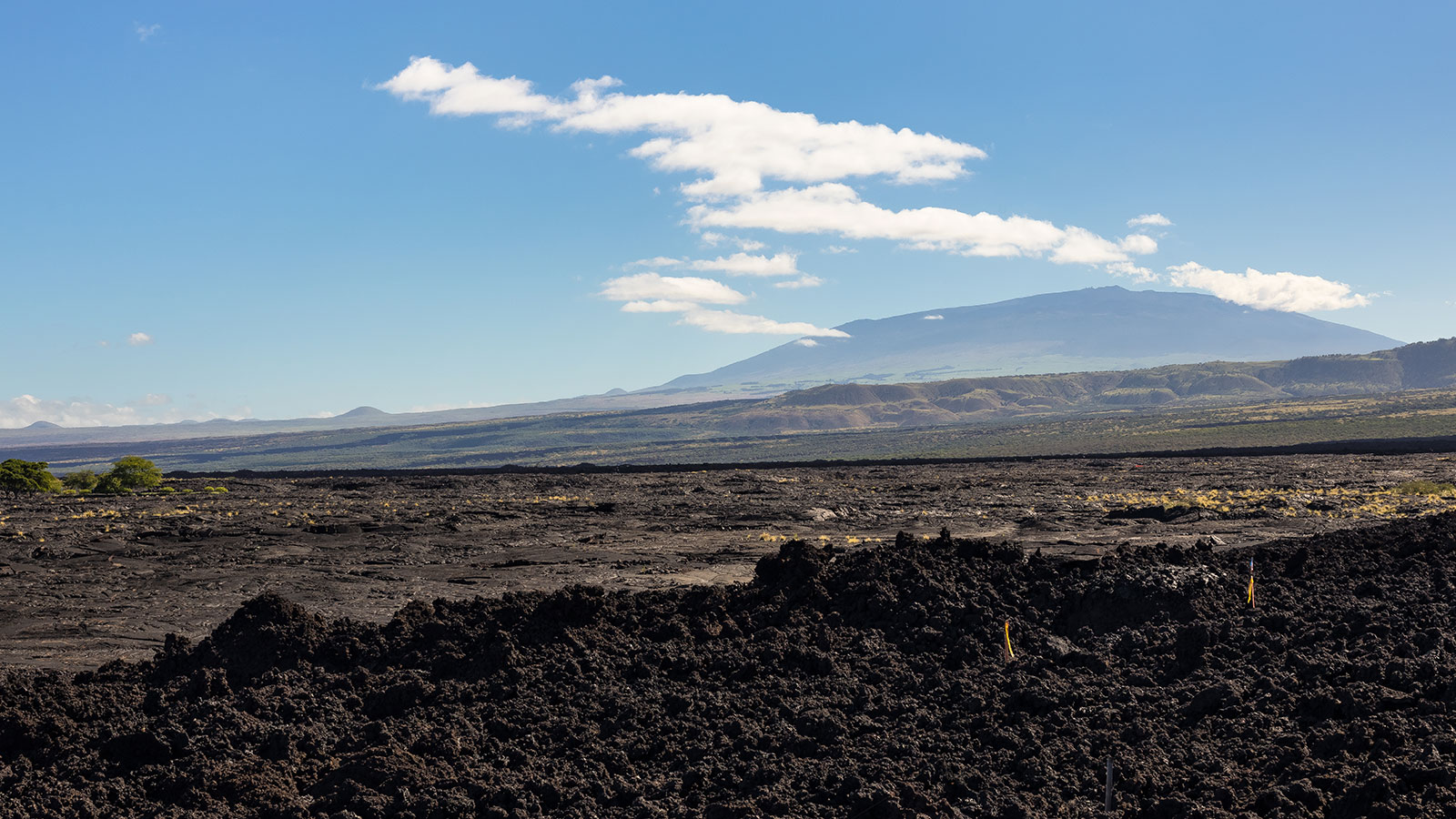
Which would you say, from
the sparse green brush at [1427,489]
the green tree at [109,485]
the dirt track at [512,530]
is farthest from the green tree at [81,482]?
the sparse green brush at [1427,489]

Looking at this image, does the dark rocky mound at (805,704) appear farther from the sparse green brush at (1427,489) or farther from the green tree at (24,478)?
the green tree at (24,478)

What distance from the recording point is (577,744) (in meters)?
10.3

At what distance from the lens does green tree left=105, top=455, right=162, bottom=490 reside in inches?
1822

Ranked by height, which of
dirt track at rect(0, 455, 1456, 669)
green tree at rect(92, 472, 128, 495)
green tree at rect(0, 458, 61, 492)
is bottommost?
dirt track at rect(0, 455, 1456, 669)

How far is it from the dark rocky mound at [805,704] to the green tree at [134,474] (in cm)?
3638

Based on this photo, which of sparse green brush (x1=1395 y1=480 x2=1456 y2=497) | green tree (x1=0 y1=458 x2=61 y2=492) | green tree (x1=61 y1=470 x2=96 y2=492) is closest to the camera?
sparse green brush (x1=1395 y1=480 x2=1456 y2=497)

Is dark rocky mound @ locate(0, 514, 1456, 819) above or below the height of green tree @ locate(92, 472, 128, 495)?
below

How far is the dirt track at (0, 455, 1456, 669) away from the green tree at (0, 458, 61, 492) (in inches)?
188

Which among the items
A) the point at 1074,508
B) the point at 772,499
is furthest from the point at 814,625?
the point at 772,499

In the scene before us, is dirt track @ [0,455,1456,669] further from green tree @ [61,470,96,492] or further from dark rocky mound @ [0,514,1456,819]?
dark rocky mound @ [0,514,1456,819]

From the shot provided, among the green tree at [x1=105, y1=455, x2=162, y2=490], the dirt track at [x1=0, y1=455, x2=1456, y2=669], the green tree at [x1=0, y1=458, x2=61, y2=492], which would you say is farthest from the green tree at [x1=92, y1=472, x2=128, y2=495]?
the dirt track at [x1=0, y1=455, x2=1456, y2=669]

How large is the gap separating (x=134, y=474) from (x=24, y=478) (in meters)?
4.11

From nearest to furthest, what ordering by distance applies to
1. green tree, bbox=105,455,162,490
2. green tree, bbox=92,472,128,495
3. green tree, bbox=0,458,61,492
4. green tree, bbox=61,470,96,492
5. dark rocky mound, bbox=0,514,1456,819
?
dark rocky mound, bbox=0,514,1456,819 < green tree, bbox=0,458,61,492 < green tree, bbox=92,472,128,495 < green tree, bbox=105,455,162,490 < green tree, bbox=61,470,96,492

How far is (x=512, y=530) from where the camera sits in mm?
29750
